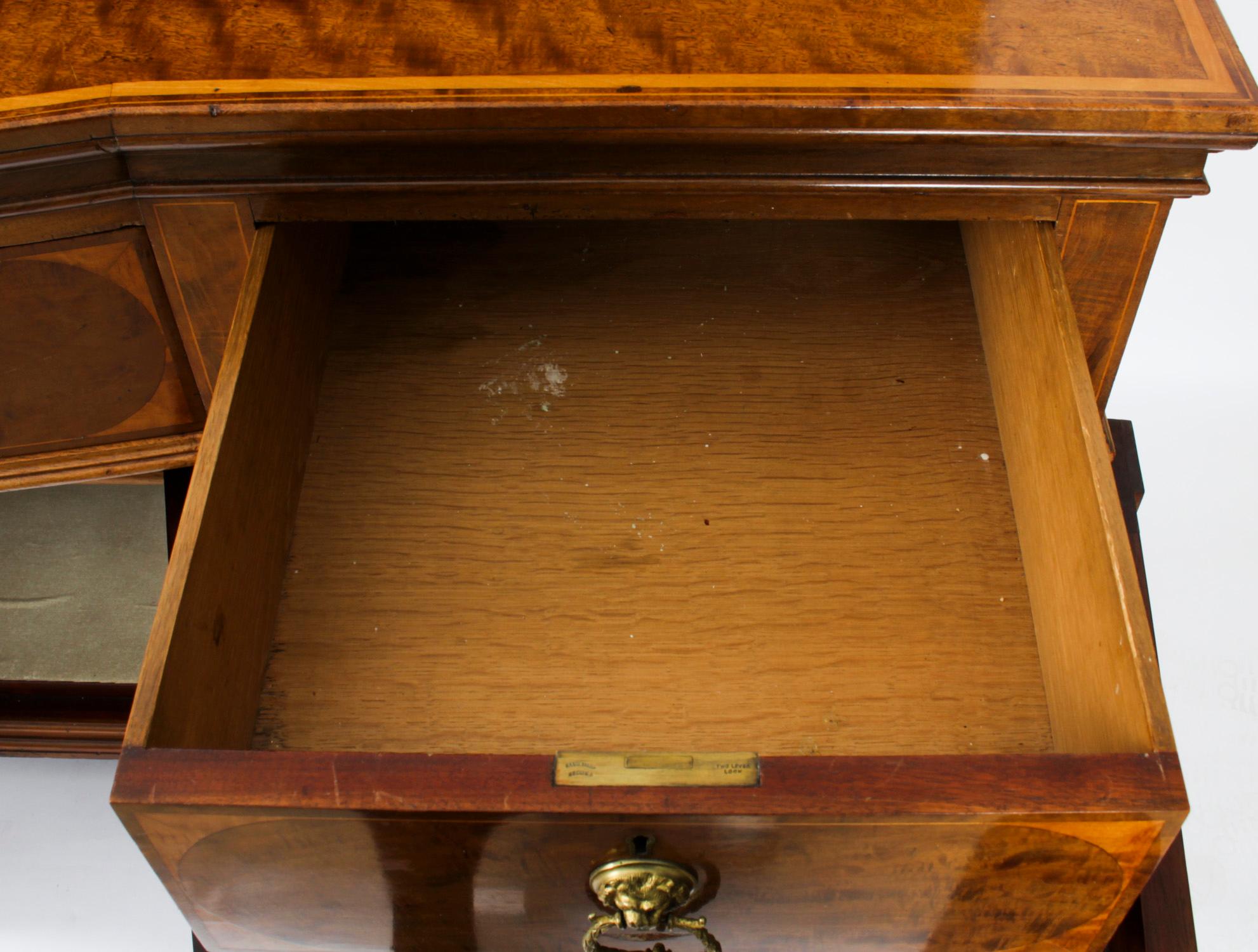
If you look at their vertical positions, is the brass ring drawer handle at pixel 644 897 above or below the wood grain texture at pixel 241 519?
below

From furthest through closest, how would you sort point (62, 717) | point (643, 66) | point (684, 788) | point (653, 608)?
point (62, 717), point (653, 608), point (643, 66), point (684, 788)

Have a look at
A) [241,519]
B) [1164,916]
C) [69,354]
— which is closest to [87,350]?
[69,354]

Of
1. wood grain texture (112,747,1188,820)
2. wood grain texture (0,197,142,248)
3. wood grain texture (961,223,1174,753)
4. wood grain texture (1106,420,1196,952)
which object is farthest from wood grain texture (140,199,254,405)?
wood grain texture (1106,420,1196,952)

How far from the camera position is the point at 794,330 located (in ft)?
3.51

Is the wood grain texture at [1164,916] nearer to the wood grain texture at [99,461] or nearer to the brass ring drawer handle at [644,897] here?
the brass ring drawer handle at [644,897]

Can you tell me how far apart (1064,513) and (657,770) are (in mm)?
343

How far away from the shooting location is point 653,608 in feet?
2.94

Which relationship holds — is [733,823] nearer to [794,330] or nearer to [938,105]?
[938,105]

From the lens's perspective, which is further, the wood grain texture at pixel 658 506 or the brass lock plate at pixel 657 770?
the wood grain texture at pixel 658 506

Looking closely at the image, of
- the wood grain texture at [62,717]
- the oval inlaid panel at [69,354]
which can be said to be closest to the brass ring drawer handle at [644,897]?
the oval inlaid panel at [69,354]

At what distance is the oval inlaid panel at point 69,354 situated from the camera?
0.89 meters

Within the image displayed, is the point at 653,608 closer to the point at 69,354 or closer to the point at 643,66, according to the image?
the point at 643,66

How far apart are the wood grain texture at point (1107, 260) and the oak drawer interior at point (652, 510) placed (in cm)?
4

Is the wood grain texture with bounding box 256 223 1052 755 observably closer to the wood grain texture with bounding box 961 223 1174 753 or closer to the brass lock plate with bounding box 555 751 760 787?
the wood grain texture with bounding box 961 223 1174 753
